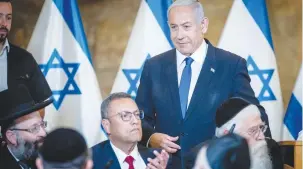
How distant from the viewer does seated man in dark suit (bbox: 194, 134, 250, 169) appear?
2406 millimetres

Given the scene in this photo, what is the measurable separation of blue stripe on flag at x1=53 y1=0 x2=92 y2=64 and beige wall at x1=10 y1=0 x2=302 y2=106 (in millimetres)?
274

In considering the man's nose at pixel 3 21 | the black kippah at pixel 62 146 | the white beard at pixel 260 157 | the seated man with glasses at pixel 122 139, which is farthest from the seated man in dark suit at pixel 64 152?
the man's nose at pixel 3 21

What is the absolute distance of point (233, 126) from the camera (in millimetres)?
3746

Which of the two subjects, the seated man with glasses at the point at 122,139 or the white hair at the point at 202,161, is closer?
the white hair at the point at 202,161

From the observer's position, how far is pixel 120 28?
5668 mm

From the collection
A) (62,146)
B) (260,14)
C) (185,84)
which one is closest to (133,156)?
(185,84)

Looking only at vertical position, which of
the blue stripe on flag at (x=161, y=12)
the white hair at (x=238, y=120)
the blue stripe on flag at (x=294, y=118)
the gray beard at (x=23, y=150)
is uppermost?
the blue stripe on flag at (x=161, y=12)

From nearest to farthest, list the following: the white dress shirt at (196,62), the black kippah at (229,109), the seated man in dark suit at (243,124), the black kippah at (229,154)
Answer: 1. the black kippah at (229,154)
2. the seated man in dark suit at (243,124)
3. the black kippah at (229,109)
4. the white dress shirt at (196,62)

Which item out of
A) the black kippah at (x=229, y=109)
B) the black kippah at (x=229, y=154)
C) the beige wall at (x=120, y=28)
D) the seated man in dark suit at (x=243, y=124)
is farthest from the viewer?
the beige wall at (x=120, y=28)

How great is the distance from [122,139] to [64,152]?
1526 millimetres

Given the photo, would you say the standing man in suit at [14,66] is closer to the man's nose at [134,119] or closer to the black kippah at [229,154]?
the man's nose at [134,119]

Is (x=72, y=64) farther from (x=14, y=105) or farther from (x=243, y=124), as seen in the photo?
(x=243, y=124)

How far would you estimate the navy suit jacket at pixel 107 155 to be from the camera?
151 inches

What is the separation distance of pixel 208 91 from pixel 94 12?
1.95 metres
